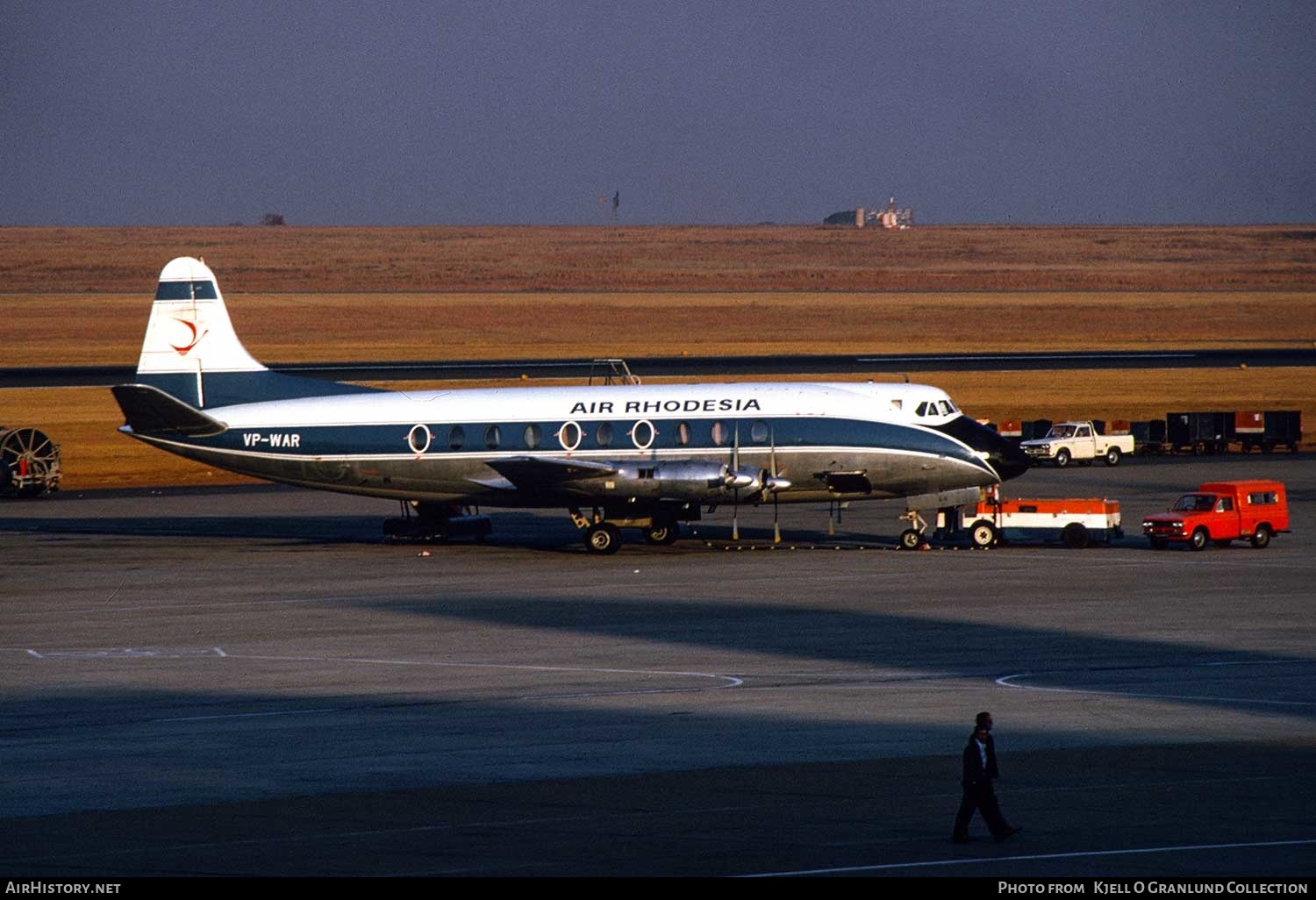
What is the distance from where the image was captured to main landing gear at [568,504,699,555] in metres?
49.1

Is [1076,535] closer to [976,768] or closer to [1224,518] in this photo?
[1224,518]

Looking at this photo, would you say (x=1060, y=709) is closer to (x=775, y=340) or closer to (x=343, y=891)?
(x=343, y=891)

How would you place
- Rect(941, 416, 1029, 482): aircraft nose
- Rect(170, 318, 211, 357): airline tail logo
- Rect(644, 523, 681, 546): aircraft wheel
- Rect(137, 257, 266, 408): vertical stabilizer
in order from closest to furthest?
Rect(941, 416, 1029, 482): aircraft nose, Rect(644, 523, 681, 546): aircraft wheel, Rect(137, 257, 266, 408): vertical stabilizer, Rect(170, 318, 211, 357): airline tail logo

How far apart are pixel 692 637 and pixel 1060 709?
10.1 m

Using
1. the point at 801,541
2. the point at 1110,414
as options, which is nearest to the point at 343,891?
the point at 801,541

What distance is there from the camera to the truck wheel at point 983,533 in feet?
160

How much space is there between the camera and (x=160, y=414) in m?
50.2

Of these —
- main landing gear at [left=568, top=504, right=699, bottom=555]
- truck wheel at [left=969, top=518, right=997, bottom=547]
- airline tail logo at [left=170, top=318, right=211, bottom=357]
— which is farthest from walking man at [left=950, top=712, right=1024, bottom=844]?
airline tail logo at [left=170, top=318, right=211, bottom=357]

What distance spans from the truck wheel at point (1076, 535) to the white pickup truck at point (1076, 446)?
2406cm

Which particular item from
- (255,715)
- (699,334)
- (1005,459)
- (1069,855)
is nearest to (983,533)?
(1005,459)

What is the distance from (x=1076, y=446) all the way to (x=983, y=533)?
26495mm

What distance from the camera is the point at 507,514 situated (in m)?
61.6

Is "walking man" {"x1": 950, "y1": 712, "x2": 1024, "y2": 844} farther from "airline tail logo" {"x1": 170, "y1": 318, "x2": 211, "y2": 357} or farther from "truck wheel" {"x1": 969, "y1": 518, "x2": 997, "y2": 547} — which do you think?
"airline tail logo" {"x1": 170, "y1": 318, "x2": 211, "y2": 357}

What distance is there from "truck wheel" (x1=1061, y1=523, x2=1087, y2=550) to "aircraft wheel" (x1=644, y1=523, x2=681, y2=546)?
39.6ft
